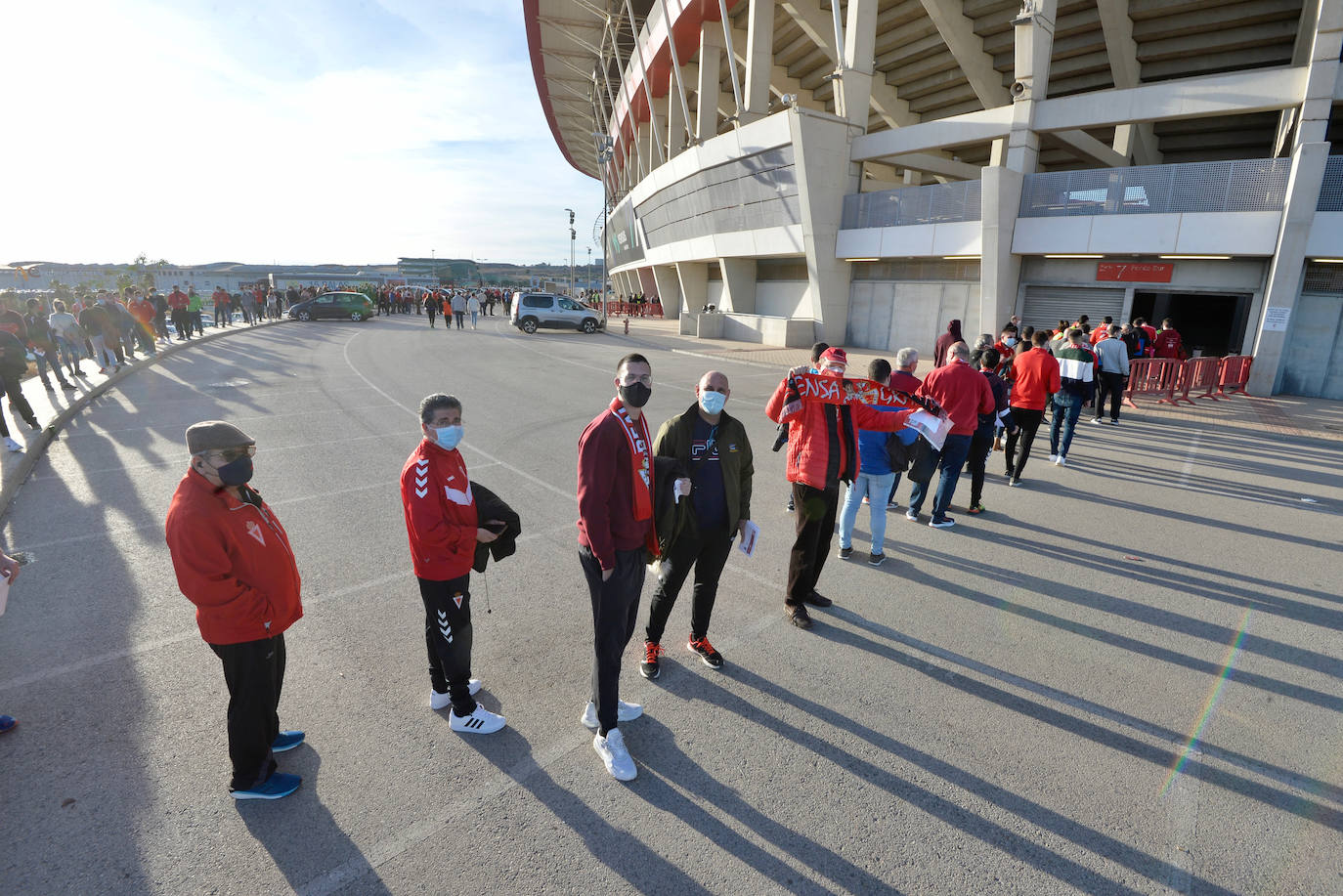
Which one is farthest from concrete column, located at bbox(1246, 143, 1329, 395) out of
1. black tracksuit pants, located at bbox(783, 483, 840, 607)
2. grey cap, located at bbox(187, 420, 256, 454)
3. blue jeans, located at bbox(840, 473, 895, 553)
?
grey cap, located at bbox(187, 420, 256, 454)

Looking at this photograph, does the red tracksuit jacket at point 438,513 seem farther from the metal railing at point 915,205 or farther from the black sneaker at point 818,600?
the metal railing at point 915,205

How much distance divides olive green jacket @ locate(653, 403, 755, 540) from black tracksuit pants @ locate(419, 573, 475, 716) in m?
1.22

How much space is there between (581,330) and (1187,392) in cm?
2290

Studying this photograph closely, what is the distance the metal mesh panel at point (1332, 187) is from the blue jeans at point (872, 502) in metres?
17.4

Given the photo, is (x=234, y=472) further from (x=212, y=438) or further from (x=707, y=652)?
(x=707, y=652)

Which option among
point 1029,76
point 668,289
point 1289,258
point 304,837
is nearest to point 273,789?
point 304,837

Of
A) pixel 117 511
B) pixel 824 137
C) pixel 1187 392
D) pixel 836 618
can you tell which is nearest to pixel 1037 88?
pixel 824 137

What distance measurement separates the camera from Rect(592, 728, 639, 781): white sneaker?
10.2 ft

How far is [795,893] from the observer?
2.54m

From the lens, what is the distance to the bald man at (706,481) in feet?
12.0

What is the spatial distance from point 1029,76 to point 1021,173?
2650mm

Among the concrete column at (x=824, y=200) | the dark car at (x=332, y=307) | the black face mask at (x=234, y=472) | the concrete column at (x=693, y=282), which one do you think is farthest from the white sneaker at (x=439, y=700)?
the dark car at (x=332, y=307)

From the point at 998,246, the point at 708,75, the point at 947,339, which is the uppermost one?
the point at 708,75

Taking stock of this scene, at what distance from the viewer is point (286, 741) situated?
3229 mm
